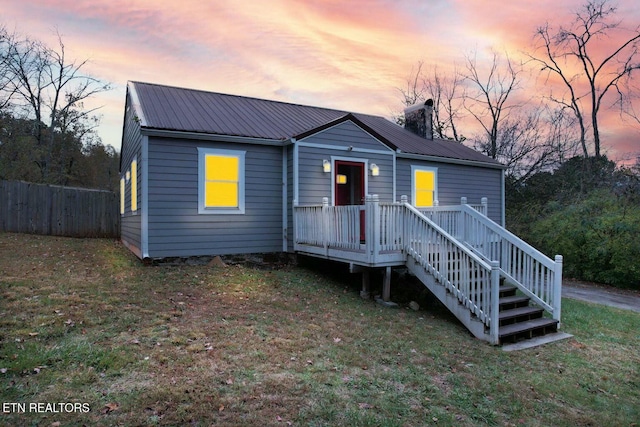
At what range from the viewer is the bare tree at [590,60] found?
1806 cm

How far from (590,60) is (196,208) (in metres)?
20.7

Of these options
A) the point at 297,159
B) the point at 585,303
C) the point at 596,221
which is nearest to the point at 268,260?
the point at 297,159

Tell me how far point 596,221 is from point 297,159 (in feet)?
32.7

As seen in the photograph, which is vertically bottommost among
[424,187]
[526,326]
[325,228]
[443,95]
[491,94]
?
[526,326]

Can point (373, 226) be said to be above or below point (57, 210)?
below

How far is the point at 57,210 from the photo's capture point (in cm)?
1370

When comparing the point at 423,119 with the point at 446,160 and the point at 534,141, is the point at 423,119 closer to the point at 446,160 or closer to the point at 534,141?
the point at 446,160

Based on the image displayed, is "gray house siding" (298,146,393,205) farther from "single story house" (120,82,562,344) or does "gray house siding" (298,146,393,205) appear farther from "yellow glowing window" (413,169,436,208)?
"yellow glowing window" (413,169,436,208)

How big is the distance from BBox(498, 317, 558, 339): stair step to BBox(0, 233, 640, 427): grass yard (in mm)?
371

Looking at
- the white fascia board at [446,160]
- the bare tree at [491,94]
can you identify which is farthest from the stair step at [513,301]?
the bare tree at [491,94]

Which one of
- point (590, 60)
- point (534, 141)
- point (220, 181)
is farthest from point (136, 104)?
point (590, 60)

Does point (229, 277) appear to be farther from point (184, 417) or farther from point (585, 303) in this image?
point (585, 303)

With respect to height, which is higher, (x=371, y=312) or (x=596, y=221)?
(x=596, y=221)

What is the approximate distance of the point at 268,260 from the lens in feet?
30.6
